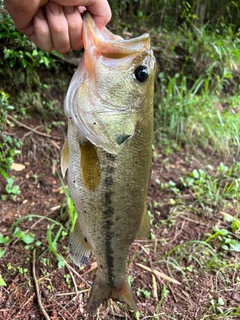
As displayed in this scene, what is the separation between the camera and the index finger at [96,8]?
1394mm

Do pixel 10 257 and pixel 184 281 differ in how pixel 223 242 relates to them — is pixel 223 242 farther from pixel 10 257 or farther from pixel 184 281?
pixel 10 257

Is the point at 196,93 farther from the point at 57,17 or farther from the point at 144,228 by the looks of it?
the point at 57,17

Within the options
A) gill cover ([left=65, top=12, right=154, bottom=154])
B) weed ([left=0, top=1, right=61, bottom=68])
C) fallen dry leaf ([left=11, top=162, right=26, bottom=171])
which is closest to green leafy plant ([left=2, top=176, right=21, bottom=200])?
fallen dry leaf ([left=11, top=162, right=26, bottom=171])

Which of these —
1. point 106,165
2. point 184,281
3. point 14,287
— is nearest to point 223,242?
point 184,281

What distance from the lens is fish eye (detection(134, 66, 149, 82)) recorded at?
54.7 inches

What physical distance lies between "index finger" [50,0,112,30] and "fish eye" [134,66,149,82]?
1.06 ft

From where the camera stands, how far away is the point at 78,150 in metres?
1.44

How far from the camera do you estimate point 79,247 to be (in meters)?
1.66

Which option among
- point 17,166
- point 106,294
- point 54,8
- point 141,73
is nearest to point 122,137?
point 141,73

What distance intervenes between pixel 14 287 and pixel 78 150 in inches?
53.9

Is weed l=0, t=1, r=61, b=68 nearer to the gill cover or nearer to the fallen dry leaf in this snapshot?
the fallen dry leaf

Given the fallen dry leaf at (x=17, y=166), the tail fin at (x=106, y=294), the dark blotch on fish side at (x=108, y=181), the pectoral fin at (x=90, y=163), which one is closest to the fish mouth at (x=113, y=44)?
the pectoral fin at (x=90, y=163)

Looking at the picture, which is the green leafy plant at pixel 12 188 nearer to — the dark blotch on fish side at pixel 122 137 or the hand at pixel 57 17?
the hand at pixel 57 17

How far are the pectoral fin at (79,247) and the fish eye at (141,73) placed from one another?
0.78 m
